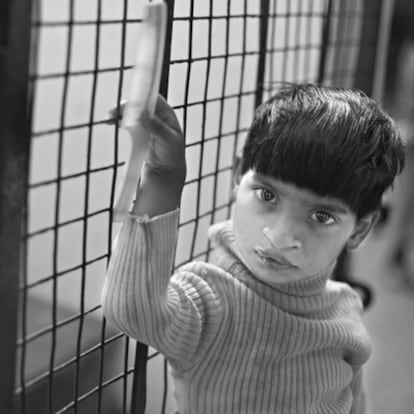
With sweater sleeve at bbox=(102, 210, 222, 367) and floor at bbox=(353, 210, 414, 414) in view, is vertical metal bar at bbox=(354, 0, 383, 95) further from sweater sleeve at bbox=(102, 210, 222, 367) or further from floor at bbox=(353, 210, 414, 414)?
sweater sleeve at bbox=(102, 210, 222, 367)

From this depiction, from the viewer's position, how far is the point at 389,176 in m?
0.80

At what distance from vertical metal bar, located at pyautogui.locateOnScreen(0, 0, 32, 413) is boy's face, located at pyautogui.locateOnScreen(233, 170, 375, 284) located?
0.23 m

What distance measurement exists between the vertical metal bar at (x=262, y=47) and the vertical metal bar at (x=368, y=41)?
470 mm

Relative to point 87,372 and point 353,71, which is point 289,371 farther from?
point 87,372

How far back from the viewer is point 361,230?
85 centimetres

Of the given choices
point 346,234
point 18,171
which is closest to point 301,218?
point 346,234

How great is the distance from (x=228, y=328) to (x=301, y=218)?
138 millimetres

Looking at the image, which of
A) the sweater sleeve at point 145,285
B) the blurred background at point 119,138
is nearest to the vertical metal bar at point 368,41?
the blurred background at point 119,138

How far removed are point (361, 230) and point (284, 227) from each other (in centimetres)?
14

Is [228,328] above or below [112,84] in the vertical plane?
below

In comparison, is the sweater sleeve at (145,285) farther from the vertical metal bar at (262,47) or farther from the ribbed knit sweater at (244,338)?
the vertical metal bar at (262,47)

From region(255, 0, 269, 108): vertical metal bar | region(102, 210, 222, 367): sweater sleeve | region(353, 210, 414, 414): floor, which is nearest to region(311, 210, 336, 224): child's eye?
region(102, 210, 222, 367): sweater sleeve

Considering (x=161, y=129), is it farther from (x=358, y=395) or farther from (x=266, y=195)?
(x=358, y=395)

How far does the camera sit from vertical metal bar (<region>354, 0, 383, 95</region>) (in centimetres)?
142
